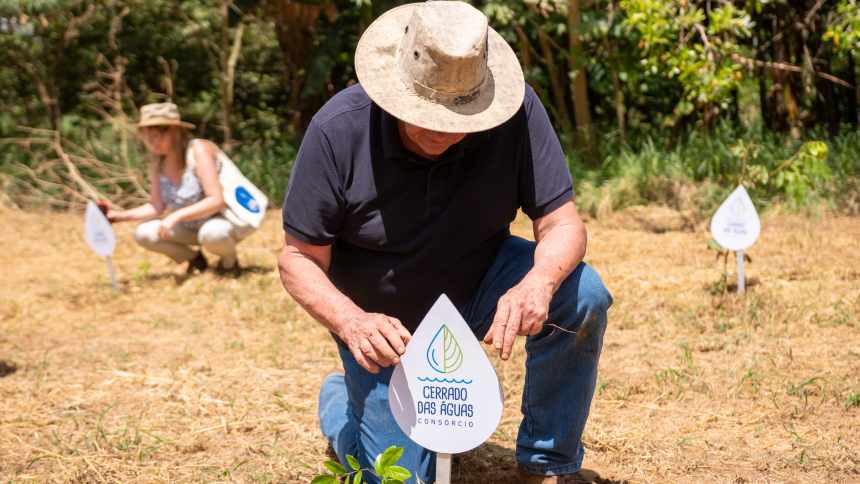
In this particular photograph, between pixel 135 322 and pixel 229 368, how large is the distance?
1186mm

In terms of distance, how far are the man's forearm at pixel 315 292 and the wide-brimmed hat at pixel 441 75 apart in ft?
1.48

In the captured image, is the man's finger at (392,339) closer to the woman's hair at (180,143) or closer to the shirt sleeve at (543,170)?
the shirt sleeve at (543,170)

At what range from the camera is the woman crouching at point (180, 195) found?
5.55 meters

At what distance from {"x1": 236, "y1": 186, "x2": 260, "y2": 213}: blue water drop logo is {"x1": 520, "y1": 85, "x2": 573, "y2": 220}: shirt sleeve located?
137 inches

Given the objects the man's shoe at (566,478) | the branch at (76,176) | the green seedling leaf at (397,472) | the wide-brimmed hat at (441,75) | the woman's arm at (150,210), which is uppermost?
the wide-brimmed hat at (441,75)

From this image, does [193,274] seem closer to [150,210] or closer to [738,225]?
[150,210]

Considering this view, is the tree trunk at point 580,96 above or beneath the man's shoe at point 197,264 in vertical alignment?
above

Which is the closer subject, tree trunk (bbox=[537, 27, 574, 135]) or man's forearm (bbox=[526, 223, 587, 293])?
man's forearm (bbox=[526, 223, 587, 293])

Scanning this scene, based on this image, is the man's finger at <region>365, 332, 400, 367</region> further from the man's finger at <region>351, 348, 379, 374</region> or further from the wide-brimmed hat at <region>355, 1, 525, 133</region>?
the wide-brimmed hat at <region>355, 1, 525, 133</region>

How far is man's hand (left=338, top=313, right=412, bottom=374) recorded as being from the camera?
214 centimetres

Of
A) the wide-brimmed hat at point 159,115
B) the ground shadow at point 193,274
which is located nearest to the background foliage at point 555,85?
the ground shadow at point 193,274

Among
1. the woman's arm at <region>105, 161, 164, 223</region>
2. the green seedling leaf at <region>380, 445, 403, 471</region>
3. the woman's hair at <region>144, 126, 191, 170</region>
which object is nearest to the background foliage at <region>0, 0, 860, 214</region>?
the woman's hair at <region>144, 126, 191, 170</region>

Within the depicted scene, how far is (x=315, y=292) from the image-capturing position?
7.77ft

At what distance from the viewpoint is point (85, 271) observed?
260 inches
